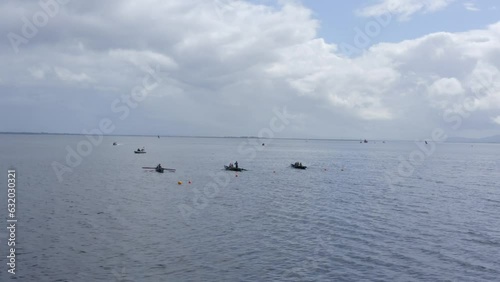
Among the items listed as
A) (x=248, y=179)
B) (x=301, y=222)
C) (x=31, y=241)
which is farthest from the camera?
(x=248, y=179)

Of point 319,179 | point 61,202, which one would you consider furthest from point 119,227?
point 319,179

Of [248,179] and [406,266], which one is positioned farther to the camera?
[248,179]

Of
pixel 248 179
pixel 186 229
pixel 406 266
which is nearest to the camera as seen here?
pixel 406 266

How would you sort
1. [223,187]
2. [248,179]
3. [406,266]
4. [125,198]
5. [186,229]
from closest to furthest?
[406,266], [186,229], [125,198], [223,187], [248,179]

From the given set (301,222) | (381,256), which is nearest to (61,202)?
(301,222)

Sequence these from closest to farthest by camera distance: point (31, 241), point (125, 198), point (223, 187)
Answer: point (31, 241) < point (125, 198) < point (223, 187)

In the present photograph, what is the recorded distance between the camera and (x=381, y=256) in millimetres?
33438

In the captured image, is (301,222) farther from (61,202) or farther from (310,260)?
(61,202)

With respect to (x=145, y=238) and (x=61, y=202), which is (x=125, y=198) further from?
(x=145, y=238)

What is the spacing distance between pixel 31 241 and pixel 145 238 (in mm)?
9987

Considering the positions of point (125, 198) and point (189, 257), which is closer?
point (189, 257)

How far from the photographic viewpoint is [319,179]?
3565 inches

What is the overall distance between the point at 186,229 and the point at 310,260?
48.7 ft

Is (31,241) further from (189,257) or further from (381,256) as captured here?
(381,256)
